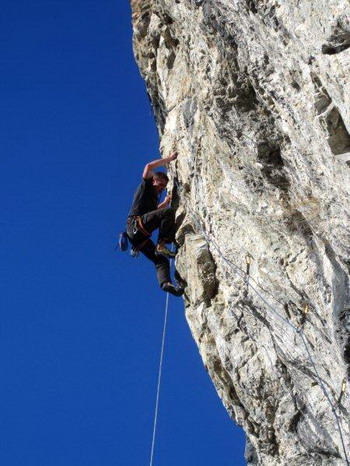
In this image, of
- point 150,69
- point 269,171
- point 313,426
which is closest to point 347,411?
point 313,426

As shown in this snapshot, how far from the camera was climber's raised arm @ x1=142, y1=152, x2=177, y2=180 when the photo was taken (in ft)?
35.0

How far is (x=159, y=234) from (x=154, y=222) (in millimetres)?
219

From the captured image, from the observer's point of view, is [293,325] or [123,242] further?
[123,242]

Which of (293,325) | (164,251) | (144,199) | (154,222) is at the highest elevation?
(144,199)

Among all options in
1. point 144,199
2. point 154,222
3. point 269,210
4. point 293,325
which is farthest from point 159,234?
point 293,325

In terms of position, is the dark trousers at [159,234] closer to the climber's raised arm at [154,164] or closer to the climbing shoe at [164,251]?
the climbing shoe at [164,251]

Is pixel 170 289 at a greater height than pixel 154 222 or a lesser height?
lesser

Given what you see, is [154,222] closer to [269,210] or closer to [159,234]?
[159,234]

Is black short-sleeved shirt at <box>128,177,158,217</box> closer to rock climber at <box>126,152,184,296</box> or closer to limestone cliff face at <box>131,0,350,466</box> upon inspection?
rock climber at <box>126,152,184,296</box>

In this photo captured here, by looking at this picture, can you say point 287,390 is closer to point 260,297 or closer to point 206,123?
point 260,297

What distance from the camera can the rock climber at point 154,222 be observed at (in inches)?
411

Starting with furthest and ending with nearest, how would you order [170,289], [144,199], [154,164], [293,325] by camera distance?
[144,199] → [154,164] → [170,289] → [293,325]

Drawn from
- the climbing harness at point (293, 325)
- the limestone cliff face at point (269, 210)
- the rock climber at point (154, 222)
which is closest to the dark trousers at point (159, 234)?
the rock climber at point (154, 222)

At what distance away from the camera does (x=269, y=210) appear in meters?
→ 8.09
